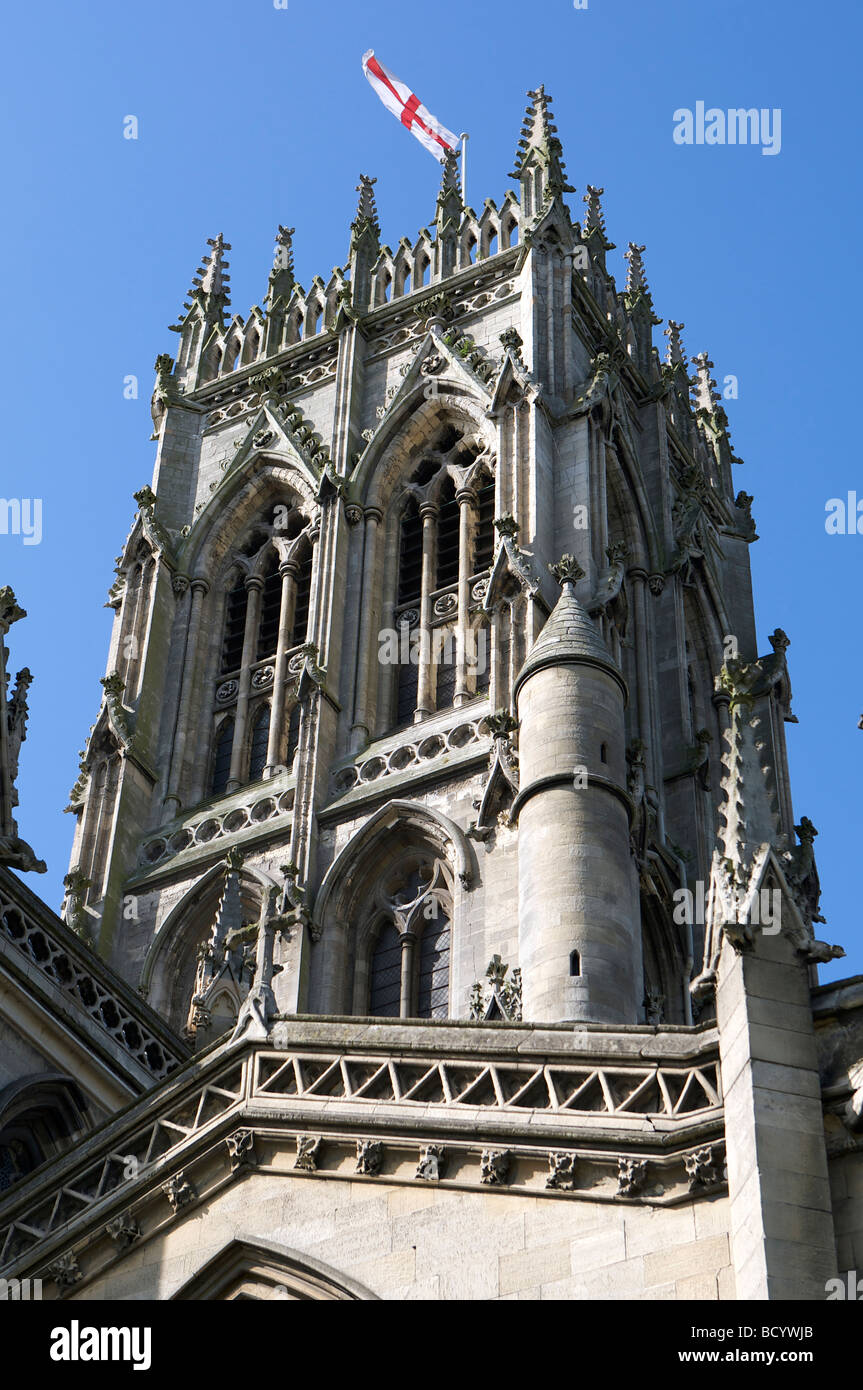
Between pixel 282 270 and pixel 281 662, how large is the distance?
12639 millimetres

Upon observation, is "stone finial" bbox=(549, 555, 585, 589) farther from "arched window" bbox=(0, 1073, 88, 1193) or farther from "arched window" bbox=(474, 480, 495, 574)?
"arched window" bbox=(0, 1073, 88, 1193)

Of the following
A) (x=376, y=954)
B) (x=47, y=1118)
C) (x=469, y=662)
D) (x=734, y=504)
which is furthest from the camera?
(x=734, y=504)

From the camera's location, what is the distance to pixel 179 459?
156ft

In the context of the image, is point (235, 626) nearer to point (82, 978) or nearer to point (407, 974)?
point (407, 974)

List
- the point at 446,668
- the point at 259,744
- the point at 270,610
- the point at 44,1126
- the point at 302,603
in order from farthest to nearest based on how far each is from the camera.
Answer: the point at 270,610
the point at 302,603
the point at 259,744
the point at 446,668
the point at 44,1126

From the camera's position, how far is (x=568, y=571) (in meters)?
36.5

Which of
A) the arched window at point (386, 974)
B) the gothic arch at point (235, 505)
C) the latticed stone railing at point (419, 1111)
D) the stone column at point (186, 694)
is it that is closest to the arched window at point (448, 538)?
the gothic arch at point (235, 505)

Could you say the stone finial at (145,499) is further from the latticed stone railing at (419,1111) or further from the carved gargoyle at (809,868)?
the latticed stone railing at (419,1111)

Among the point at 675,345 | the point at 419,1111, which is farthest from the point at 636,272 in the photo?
the point at 419,1111

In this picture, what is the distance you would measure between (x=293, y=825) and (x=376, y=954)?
262 centimetres

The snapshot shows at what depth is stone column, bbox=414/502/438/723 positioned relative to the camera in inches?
1560

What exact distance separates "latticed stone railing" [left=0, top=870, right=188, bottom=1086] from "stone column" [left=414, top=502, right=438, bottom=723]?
41.6 feet
